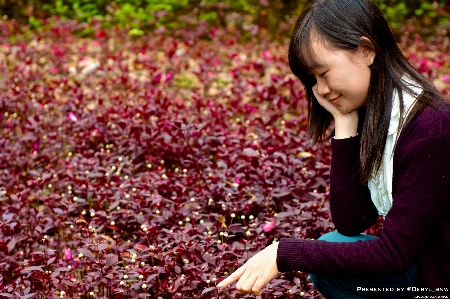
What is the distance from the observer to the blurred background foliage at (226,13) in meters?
6.89

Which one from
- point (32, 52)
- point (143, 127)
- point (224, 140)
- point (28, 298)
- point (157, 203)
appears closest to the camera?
point (28, 298)

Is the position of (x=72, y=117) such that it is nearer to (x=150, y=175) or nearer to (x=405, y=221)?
(x=150, y=175)

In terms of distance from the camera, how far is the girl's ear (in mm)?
1791

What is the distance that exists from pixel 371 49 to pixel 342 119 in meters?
0.34

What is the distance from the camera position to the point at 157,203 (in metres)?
2.83

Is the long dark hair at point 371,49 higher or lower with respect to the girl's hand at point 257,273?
higher

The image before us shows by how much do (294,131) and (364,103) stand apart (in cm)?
186

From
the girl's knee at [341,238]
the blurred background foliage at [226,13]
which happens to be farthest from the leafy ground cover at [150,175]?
the blurred background foliage at [226,13]

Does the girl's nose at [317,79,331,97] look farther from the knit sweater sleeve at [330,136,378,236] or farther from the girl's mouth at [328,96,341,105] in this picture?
the knit sweater sleeve at [330,136,378,236]

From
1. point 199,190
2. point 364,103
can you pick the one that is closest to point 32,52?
point 199,190

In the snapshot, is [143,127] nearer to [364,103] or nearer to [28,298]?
[28,298]

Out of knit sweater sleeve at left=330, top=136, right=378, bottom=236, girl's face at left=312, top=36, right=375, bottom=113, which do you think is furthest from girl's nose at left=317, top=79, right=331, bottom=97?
knit sweater sleeve at left=330, top=136, right=378, bottom=236

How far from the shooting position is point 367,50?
1.82 metres

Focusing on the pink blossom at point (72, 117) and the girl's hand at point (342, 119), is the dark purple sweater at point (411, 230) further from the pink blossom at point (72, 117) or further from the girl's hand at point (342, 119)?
the pink blossom at point (72, 117)
